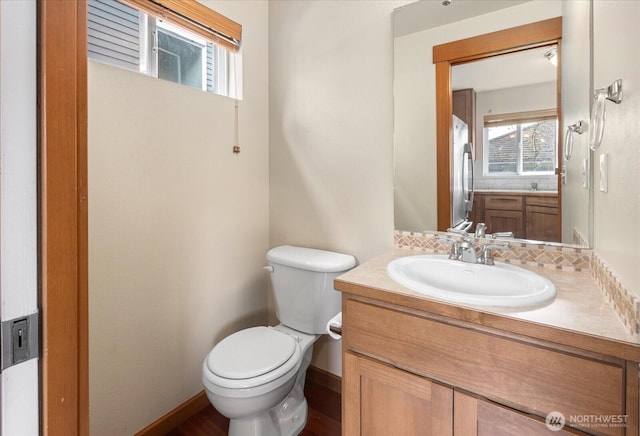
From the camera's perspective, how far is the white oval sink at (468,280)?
915 mm

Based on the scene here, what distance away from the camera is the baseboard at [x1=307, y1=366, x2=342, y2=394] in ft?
6.02

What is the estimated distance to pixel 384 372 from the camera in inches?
41.2

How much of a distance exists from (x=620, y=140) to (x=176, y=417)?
6.69 feet

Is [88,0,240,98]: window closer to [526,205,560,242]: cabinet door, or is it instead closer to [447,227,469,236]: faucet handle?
[447,227,469,236]: faucet handle

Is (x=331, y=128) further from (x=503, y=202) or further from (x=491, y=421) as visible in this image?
(x=491, y=421)

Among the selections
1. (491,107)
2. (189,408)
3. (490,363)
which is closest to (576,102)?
(491,107)

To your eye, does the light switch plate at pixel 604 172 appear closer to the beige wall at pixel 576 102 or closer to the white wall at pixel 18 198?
the beige wall at pixel 576 102

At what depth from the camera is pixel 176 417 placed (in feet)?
A: 5.27

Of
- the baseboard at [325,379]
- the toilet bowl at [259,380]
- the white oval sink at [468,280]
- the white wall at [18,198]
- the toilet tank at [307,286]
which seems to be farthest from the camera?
the baseboard at [325,379]

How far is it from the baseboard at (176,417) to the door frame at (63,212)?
1.17 m

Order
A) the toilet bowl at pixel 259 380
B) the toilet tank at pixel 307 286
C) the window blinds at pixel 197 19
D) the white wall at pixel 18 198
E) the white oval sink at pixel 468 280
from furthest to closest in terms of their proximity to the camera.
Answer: the toilet tank at pixel 307 286 → the window blinds at pixel 197 19 → the toilet bowl at pixel 259 380 → the white oval sink at pixel 468 280 → the white wall at pixel 18 198

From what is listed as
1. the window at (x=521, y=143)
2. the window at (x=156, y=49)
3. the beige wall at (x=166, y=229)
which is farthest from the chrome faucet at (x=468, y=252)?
the window at (x=156, y=49)

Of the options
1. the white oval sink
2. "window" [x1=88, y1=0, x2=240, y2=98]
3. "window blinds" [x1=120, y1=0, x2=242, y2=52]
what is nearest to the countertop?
the white oval sink

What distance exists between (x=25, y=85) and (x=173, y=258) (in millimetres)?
1187
